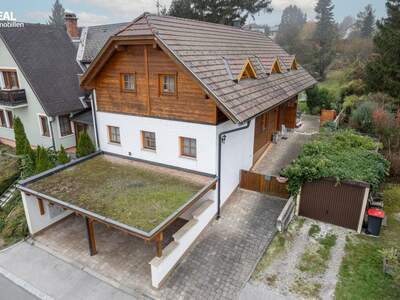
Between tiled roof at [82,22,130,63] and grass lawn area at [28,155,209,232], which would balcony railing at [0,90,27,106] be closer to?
tiled roof at [82,22,130,63]

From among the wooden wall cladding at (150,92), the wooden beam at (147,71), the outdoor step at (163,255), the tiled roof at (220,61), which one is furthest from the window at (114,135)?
the outdoor step at (163,255)

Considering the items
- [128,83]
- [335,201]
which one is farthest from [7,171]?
[335,201]

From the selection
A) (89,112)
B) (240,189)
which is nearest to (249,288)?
(240,189)

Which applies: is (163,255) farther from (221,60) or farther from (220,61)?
(221,60)

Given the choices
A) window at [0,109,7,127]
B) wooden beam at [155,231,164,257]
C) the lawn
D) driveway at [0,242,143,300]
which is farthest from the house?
window at [0,109,7,127]
